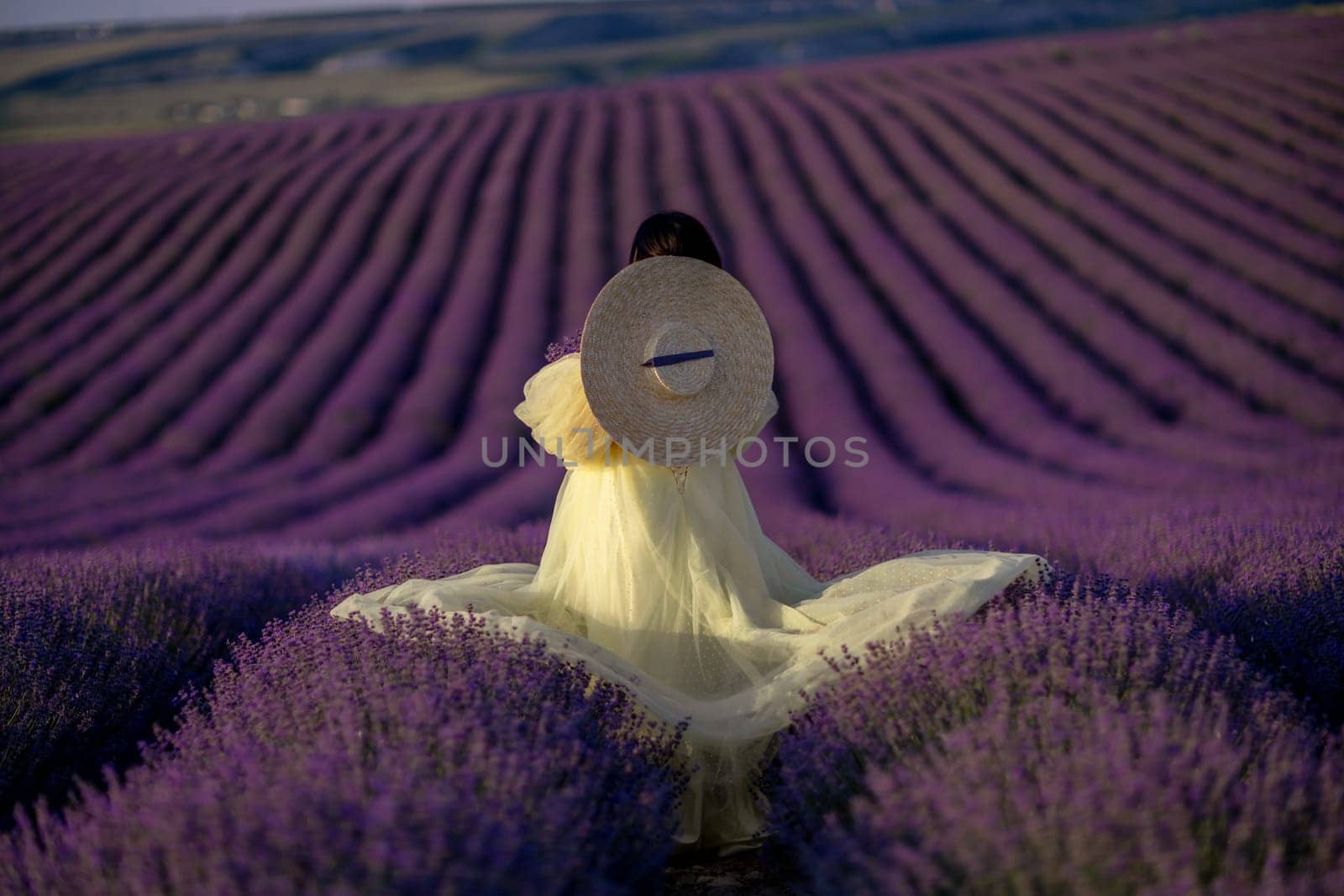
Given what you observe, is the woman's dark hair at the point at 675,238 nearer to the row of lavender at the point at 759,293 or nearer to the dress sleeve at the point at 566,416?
the dress sleeve at the point at 566,416

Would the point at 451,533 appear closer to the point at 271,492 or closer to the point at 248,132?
the point at 271,492

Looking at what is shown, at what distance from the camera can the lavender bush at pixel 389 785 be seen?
1547 millimetres

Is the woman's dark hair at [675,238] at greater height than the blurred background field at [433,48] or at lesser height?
lesser

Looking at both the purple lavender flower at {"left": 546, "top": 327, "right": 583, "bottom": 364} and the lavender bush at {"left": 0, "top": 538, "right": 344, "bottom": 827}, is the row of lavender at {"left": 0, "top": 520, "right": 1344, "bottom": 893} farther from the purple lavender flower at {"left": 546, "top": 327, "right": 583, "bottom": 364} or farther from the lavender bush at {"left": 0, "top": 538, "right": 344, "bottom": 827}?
the purple lavender flower at {"left": 546, "top": 327, "right": 583, "bottom": 364}

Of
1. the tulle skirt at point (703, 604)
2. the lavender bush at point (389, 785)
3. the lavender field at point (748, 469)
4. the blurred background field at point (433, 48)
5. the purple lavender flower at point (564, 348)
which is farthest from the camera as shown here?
the blurred background field at point (433, 48)

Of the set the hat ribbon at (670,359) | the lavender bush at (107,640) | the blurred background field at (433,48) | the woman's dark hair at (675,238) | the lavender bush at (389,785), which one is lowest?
the lavender bush at (107,640)

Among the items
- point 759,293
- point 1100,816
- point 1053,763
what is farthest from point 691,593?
point 759,293

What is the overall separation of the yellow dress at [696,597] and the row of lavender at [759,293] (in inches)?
116

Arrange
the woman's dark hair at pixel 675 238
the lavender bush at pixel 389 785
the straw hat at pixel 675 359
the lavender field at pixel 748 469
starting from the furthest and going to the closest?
1. the woman's dark hair at pixel 675 238
2. the straw hat at pixel 675 359
3. the lavender field at pixel 748 469
4. the lavender bush at pixel 389 785

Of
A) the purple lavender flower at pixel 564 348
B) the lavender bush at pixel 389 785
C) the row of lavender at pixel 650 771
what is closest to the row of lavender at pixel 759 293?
the purple lavender flower at pixel 564 348

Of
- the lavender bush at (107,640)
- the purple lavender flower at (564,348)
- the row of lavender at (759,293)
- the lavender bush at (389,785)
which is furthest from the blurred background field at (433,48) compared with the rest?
the lavender bush at (389,785)

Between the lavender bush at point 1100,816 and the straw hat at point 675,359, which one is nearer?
the lavender bush at point 1100,816

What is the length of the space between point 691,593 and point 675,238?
3.34 ft

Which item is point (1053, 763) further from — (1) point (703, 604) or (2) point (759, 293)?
(2) point (759, 293)
